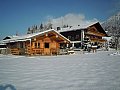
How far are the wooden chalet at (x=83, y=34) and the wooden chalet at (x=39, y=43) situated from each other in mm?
9983

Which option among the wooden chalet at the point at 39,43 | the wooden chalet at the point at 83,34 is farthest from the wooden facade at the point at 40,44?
the wooden chalet at the point at 83,34

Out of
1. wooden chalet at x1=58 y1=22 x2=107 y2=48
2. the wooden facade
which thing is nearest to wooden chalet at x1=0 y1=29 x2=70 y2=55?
the wooden facade

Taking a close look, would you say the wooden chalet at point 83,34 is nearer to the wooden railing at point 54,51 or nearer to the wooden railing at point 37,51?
the wooden railing at point 54,51

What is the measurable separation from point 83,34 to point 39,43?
14.3m

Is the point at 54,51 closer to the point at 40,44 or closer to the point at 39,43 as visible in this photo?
the point at 40,44

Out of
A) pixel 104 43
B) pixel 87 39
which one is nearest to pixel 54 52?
pixel 87 39

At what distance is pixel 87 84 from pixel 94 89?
2.29 feet

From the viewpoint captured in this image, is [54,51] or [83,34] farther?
[83,34]

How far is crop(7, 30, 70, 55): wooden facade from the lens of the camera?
2720 cm

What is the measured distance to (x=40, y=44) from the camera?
3023 centimetres

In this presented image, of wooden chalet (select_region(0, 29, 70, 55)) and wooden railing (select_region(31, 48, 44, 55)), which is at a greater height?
wooden chalet (select_region(0, 29, 70, 55))

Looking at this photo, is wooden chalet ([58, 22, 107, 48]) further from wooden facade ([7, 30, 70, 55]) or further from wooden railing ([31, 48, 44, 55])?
wooden railing ([31, 48, 44, 55])

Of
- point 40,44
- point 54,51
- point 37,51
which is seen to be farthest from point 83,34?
point 37,51

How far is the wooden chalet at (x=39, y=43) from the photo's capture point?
27.2 meters
